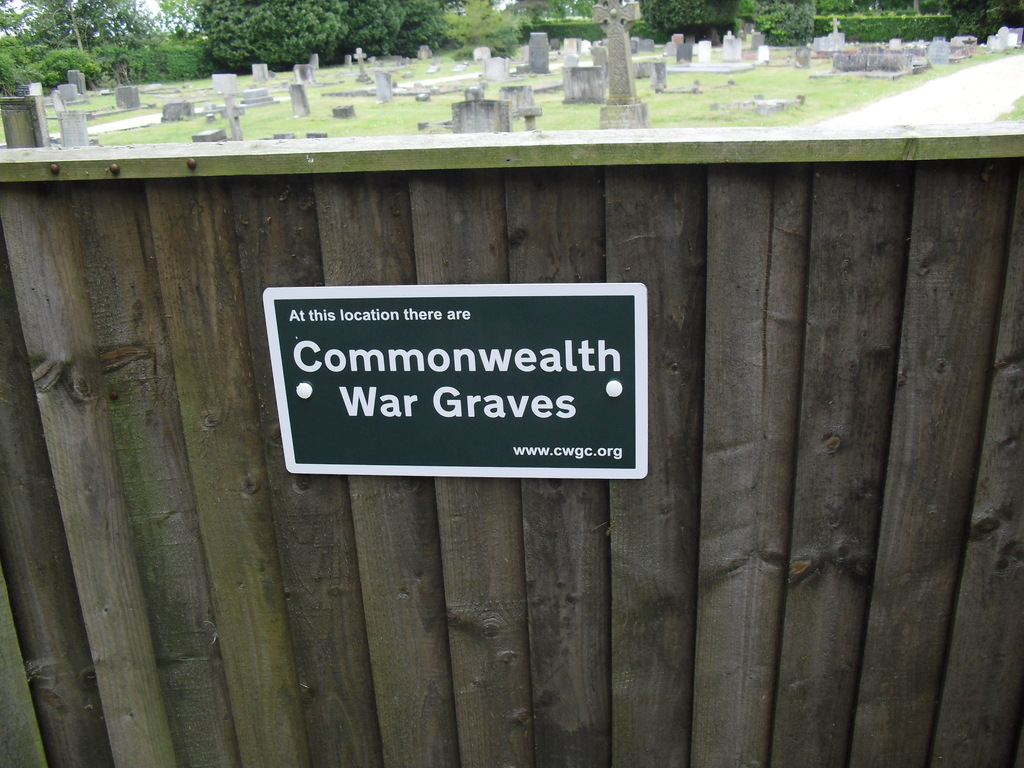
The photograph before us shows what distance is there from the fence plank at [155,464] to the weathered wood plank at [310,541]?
0.21m

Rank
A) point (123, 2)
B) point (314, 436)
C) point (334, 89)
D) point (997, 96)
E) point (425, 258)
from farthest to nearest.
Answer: point (123, 2) → point (334, 89) → point (997, 96) → point (314, 436) → point (425, 258)

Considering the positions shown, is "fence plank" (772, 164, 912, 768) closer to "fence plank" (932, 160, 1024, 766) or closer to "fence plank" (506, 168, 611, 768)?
"fence plank" (932, 160, 1024, 766)

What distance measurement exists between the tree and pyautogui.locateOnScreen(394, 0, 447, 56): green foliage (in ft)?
17.5

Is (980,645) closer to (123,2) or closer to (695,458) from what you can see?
(695,458)

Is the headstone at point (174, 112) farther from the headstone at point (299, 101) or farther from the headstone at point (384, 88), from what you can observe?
the headstone at point (384, 88)

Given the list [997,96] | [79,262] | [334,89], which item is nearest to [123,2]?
[334,89]

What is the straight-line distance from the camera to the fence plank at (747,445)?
1651 millimetres

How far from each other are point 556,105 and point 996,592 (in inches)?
738

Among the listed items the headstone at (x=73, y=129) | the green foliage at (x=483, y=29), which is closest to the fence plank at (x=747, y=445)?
the headstone at (x=73, y=129)

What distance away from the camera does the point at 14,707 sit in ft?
7.13

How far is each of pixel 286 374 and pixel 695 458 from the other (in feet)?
2.96

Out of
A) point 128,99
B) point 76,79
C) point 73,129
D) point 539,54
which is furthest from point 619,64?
point 76,79

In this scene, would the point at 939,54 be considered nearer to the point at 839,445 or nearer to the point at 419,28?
the point at 419,28

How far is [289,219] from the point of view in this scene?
1.77 metres
